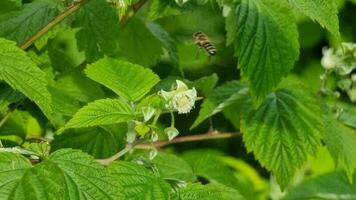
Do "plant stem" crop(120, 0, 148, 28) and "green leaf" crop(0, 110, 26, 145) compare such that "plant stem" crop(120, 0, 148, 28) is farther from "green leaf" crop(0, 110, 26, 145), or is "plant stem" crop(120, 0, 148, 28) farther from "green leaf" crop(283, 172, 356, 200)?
"green leaf" crop(283, 172, 356, 200)

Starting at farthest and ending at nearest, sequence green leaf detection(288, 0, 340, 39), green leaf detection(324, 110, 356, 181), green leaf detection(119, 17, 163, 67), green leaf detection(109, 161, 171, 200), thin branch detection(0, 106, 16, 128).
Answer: green leaf detection(119, 17, 163, 67) < green leaf detection(324, 110, 356, 181) < thin branch detection(0, 106, 16, 128) < green leaf detection(288, 0, 340, 39) < green leaf detection(109, 161, 171, 200)

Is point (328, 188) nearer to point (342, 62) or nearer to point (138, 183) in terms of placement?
point (342, 62)

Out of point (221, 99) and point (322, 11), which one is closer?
point (322, 11)

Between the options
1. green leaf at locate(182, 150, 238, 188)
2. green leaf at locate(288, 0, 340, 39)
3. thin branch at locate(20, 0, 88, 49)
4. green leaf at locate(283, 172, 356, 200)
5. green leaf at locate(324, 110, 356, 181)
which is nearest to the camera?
green leaf at locate(288, 0, 340, 39)

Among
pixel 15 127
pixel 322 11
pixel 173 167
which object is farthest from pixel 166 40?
pixel 322 11

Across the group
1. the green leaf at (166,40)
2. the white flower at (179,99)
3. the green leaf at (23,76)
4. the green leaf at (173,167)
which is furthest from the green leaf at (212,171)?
the green leaf at (23,76)

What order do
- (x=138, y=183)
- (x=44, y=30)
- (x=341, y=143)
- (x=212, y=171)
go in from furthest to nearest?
1. (x=212, y=171)
2. (x=341, y=143)
3. (x=44, y=30)
4. (x=138, y=183)

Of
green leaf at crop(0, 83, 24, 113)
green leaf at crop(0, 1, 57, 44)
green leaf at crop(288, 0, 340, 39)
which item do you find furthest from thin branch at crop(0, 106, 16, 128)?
green leaf at crop(288, 0, 340, 39)
